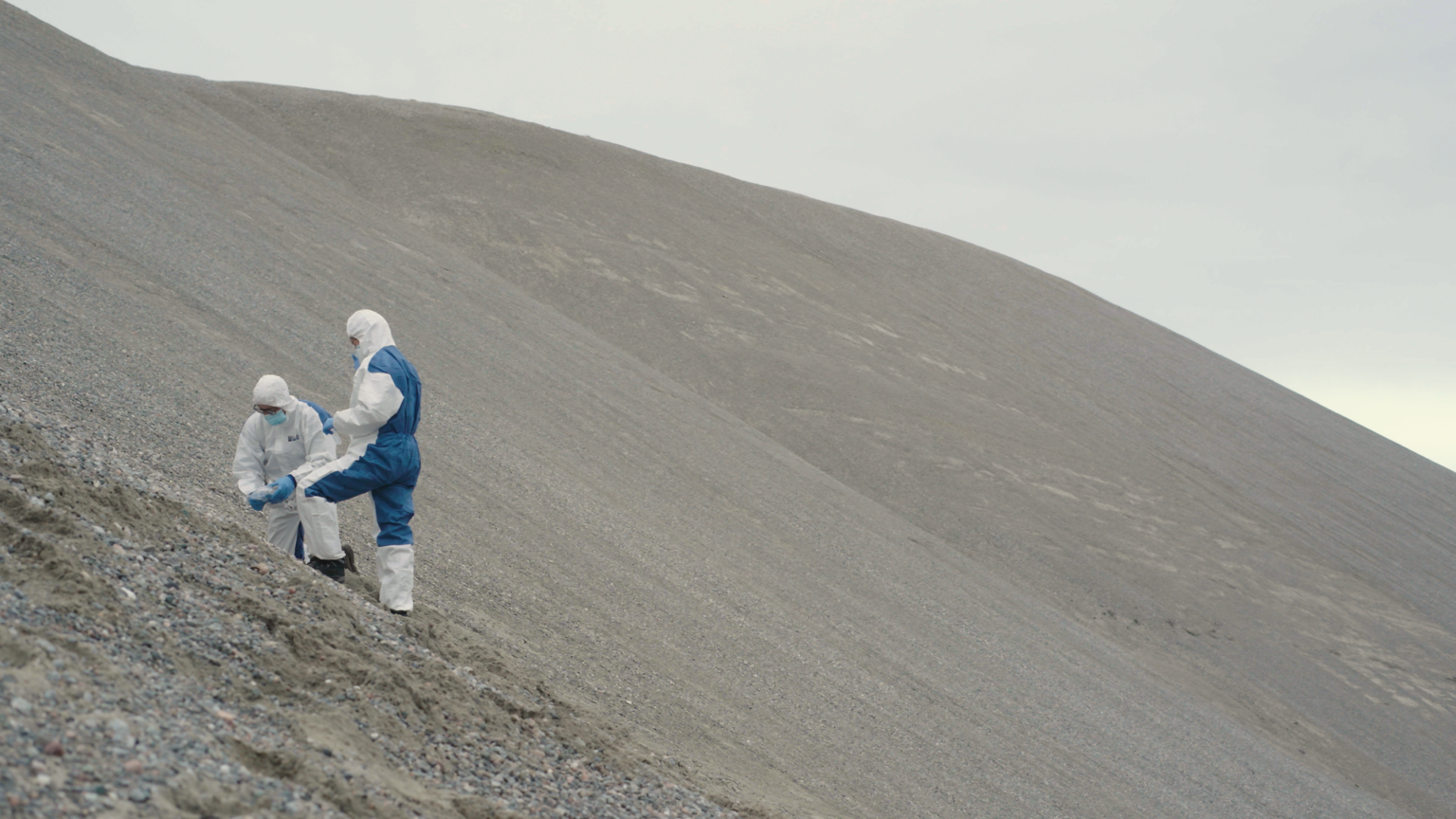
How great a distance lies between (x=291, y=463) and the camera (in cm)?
659

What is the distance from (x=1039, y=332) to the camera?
37812 mm

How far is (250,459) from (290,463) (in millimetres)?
240

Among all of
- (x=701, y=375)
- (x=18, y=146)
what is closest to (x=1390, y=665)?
(x=701, y=375)

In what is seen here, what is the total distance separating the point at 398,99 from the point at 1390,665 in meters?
34.9

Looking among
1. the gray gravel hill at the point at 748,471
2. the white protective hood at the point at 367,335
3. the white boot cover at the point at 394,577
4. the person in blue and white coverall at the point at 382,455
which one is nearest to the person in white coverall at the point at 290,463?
the person in blue and white coverall at the point at 382,455

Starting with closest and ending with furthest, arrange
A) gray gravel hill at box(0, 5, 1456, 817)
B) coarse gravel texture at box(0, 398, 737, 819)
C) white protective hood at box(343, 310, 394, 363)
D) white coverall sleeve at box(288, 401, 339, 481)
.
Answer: coarse gravel texture at box(0, 398, 737, 819) → white protective hood at box(343, 310, 394, 363) → white coverall sleeve at box(288, 401, 339, 481) → gray gravel hill at box(0, 5, 1456, 817)

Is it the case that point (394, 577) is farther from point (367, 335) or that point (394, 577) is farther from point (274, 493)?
point (367, 335)

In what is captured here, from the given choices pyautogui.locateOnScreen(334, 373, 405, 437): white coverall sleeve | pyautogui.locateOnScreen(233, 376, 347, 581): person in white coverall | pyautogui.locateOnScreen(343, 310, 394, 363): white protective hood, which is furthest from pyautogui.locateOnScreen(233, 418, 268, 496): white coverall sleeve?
pyautogui.locateOnScreen(343, 310, 394, 363): white protective hood

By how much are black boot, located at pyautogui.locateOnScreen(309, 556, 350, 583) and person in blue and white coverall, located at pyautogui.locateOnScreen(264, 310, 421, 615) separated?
340mm

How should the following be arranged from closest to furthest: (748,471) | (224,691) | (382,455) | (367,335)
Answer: (224,691) < (382,455) < (367,335) < (748,471)

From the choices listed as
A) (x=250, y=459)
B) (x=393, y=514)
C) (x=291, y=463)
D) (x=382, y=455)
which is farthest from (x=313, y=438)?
(x=393, y=514)

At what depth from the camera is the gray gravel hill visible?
9070 millimetres

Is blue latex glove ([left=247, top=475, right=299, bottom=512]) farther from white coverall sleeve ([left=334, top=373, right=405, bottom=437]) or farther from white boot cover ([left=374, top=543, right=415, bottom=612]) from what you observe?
white boot cover ([left=374, top=543, right=415, bottom=612])

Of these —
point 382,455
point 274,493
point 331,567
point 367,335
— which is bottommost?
point 331,567
